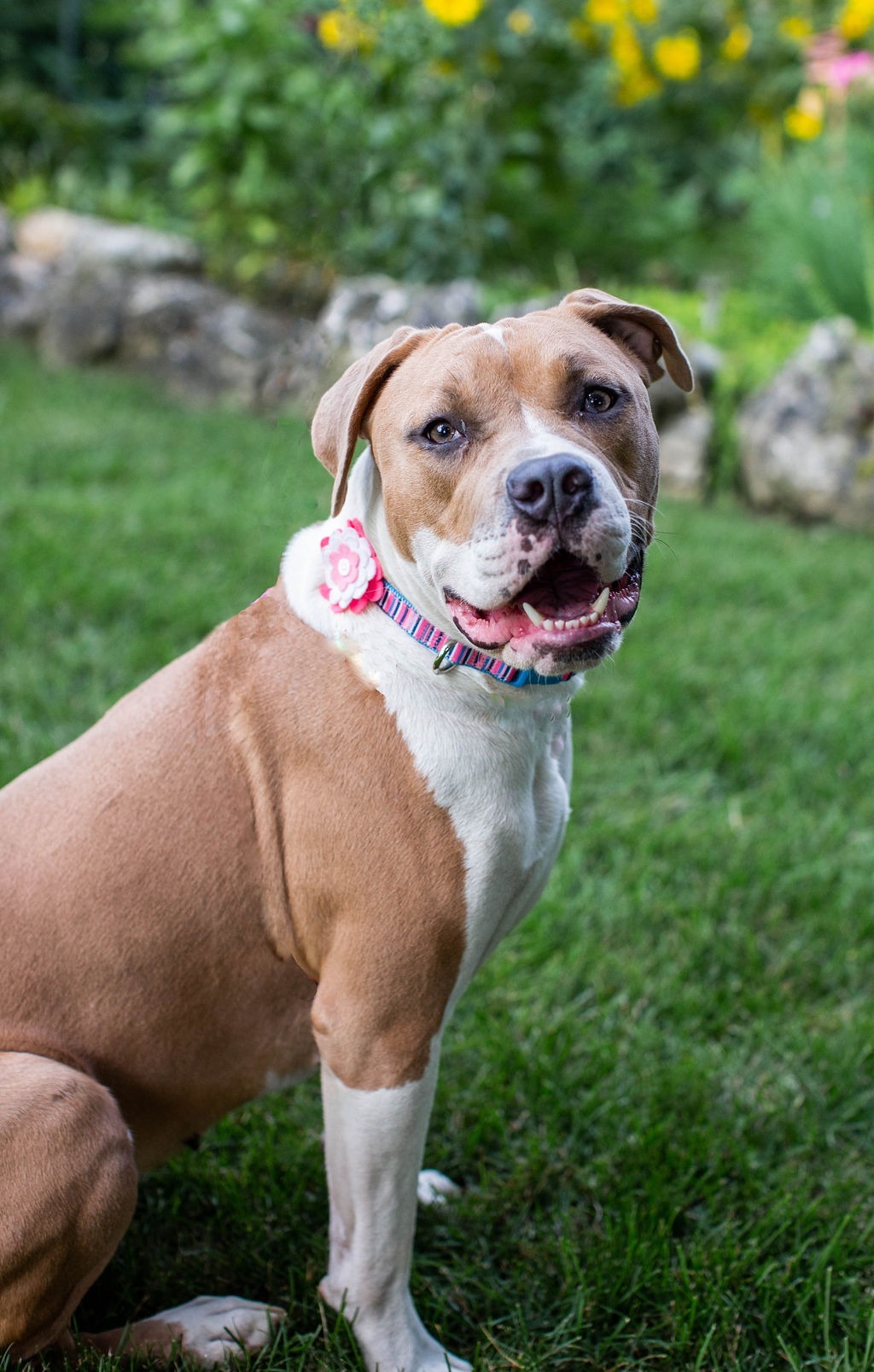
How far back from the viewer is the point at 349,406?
2.12 metres

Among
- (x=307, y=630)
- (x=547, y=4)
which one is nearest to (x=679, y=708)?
(x=307, y=630)

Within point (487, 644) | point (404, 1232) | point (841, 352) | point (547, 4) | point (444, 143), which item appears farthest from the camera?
point (547, 4)

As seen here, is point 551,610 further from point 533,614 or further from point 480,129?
point 480,129

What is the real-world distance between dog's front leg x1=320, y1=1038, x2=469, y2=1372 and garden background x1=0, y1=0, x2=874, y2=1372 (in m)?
0.07

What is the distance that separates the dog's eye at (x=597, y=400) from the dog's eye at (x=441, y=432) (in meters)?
0.24

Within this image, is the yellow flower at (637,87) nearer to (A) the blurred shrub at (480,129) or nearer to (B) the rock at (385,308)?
(A) the blurred shrub at (480,129)

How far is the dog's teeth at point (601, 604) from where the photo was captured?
1.95 metres

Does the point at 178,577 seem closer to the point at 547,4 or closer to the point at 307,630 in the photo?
the point at 307,630

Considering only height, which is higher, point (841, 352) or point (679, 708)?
point (841, 352)

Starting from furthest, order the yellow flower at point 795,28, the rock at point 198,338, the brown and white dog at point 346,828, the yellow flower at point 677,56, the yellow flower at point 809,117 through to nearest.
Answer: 1. the yellow flower at point 795,28
2. the yellow flower at point 677,56
3. the yellow flower at point 809,117
4. the rock at point 198,338
5. the brown and white dog at point 346,828

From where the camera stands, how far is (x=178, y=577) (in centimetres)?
500

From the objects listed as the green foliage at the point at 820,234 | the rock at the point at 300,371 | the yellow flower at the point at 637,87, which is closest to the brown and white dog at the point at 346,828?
the rock at the point at 300,371

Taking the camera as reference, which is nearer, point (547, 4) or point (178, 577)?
point (178, 577)

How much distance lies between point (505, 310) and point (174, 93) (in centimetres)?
394
